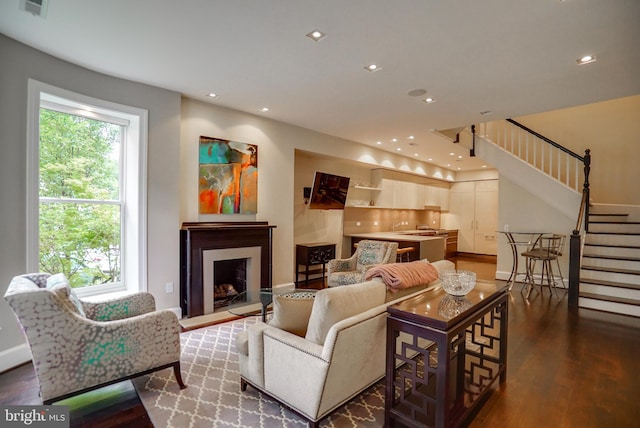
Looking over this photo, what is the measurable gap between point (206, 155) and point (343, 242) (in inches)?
149

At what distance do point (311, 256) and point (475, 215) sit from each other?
6.72 meters

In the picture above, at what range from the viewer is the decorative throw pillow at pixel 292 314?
82.8 inches

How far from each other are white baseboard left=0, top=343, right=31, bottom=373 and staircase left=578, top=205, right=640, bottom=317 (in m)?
6.79

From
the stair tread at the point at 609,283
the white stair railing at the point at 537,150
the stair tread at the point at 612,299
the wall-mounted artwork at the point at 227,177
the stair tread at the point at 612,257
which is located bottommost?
the stair tread at the point at 612,299

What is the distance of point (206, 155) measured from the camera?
4145 mm

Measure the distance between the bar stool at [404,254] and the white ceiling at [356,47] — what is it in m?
2.87

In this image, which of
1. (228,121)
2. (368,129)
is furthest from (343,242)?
(228,121)

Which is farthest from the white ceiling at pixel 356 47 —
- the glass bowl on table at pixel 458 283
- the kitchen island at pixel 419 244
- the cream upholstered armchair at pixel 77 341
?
the kitchen island at pixel 419 244

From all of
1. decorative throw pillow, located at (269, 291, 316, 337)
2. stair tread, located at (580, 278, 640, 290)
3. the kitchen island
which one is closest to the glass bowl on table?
decorative throw pillow, located at (269, 291, 316, 337)

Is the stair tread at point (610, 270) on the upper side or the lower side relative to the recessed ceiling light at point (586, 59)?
lower

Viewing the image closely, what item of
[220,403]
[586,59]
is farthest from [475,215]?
[220,403]

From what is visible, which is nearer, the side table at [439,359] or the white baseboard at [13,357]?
the side table at [439,359]

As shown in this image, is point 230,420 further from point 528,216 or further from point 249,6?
point 528,216

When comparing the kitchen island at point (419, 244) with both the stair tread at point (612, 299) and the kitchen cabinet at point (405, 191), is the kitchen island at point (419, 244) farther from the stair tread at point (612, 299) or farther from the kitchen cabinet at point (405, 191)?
the stair tread at point (612, 299)
